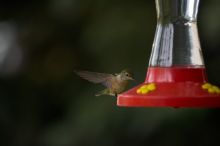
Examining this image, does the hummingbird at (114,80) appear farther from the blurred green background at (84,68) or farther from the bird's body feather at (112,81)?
the blurred green background at (84,68)

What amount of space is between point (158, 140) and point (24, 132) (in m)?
1.91

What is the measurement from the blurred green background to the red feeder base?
2.48 metres

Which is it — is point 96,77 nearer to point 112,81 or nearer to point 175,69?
point 112,81

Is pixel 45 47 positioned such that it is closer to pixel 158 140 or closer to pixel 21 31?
pixel 21 31

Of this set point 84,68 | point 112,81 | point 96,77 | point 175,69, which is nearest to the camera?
point 175,69

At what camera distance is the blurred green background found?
600 cm

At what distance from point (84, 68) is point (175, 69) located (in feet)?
12.5

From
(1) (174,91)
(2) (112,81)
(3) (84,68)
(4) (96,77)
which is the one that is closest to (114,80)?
(2) (112,81)

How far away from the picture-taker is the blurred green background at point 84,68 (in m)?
6.00

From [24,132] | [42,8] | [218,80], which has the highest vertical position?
[42,8]

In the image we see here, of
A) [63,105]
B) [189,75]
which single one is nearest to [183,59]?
[189,75]

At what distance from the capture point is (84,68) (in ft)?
23.1

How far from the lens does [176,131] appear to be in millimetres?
6109

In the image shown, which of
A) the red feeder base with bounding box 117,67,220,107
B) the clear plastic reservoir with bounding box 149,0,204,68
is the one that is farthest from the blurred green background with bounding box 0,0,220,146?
the red feeder base with bounding box 117,67,220,107
